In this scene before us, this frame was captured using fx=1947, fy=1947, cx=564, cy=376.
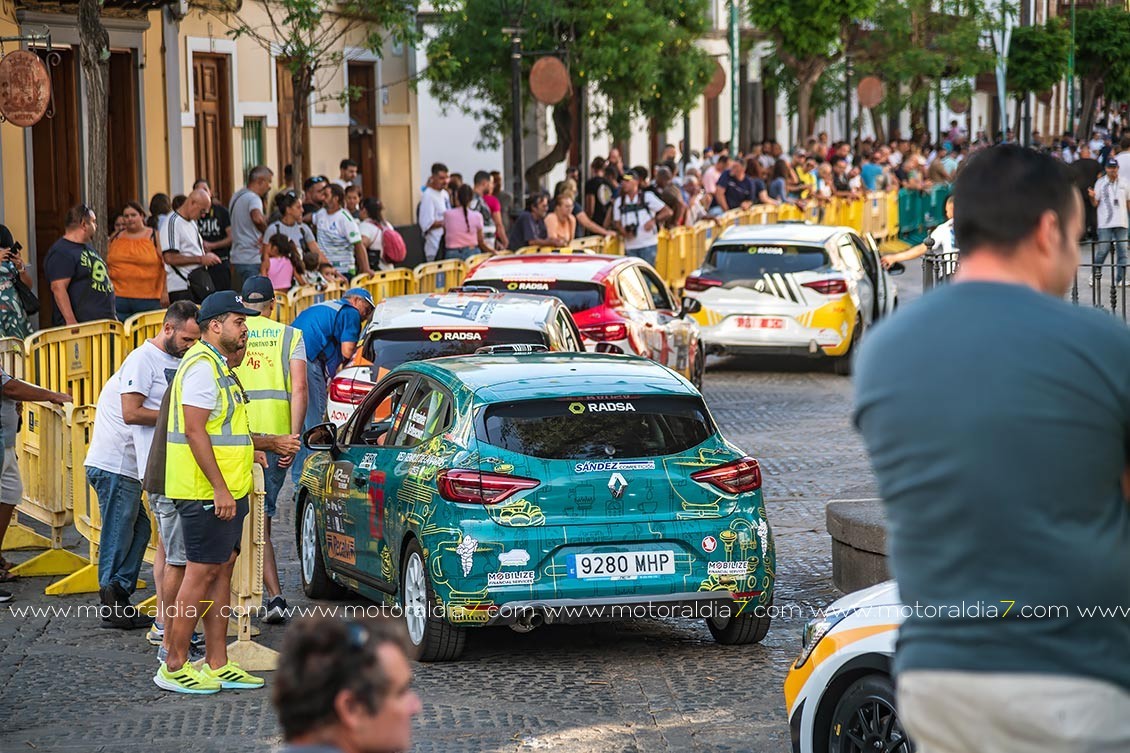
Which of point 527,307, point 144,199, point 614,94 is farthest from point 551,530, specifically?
point 614,94

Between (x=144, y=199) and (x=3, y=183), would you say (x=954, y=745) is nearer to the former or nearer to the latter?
(x=3, y=183)

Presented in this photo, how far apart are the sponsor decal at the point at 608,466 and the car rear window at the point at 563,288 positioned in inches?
292

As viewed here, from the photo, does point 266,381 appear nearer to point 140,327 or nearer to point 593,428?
point 593,428

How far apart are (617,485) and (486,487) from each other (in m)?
0.58

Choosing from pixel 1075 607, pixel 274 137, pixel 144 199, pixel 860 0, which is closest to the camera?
pixel 1075 607

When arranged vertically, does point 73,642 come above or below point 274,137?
below

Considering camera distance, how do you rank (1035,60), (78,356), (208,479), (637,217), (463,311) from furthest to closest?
(1035,60) → (637,217) → (78,356) → (463,311) → (208,479)

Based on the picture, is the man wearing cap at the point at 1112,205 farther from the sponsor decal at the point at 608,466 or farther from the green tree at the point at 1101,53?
the sponsor decal at the point at 608,466

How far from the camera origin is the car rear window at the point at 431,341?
12445 mm

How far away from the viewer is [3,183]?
1903 cm

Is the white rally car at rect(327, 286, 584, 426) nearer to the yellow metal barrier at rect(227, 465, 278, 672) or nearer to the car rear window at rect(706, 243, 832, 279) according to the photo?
the yellow metal barrier at rect(227, 465, 278, 672)

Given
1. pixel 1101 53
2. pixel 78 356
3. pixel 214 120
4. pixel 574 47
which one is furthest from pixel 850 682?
pixel 1101 53

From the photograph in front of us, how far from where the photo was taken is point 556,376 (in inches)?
358

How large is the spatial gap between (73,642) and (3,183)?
1060 cm
